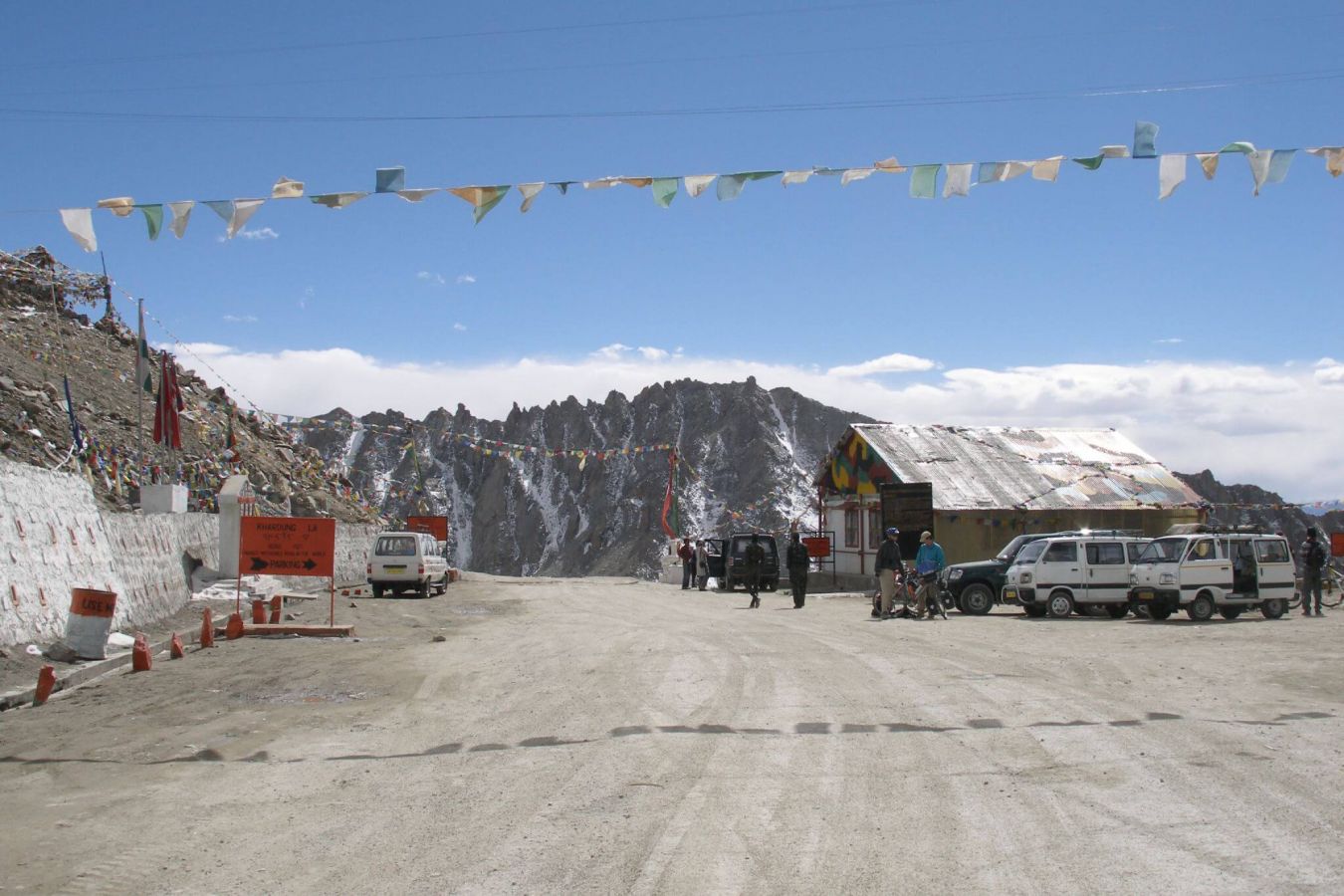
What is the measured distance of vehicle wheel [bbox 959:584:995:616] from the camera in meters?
25.0

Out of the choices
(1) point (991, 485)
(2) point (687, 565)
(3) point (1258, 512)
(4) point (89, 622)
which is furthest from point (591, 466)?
(4) point (89, 622)

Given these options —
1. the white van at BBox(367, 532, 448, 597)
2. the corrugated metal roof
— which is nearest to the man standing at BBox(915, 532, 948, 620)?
the corrugated metal roof

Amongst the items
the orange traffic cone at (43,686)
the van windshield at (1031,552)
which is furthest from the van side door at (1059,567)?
the orange traffic cone at (43,686)

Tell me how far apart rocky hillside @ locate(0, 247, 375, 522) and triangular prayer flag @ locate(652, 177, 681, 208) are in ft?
65.3

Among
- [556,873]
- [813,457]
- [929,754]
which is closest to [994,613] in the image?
[929,754]

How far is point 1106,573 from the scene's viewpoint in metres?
23.5

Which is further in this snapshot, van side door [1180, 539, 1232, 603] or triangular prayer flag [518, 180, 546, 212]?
van side door [1180, 539, 1232, 603]

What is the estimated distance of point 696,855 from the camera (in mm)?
6000

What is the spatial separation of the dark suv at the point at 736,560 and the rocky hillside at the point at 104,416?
15.9 meters

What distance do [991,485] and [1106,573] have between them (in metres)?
13.9

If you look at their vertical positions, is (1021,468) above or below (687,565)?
above

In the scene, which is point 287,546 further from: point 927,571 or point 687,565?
point 687,565

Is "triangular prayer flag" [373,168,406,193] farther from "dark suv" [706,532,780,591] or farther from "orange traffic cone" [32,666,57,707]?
"dark suv" [706,532,780,591]

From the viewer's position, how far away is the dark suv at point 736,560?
36359 millimetres
